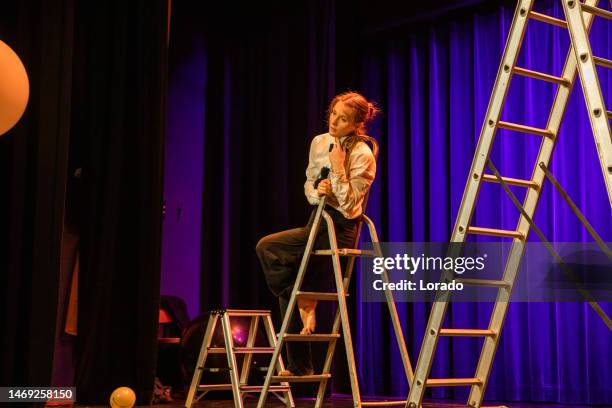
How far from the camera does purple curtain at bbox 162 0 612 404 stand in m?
4.97

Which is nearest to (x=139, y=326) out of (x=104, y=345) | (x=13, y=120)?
(x=104, y=345)

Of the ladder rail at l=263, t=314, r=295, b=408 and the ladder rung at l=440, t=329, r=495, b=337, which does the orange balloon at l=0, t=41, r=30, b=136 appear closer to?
the ladder rail at l=263, t=314, r=295, b=408

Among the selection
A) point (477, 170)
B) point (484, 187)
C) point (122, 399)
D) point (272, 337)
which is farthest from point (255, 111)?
point (477, 170)

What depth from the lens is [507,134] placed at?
17.4 ft

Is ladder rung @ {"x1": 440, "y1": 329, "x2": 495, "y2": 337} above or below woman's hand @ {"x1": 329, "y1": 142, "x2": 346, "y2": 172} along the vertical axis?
below

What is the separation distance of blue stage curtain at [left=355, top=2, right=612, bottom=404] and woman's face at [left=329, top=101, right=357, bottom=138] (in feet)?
6.78

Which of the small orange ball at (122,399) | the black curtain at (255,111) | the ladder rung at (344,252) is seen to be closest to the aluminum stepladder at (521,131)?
the ladder rung at (344,252)

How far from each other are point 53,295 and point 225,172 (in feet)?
7.94

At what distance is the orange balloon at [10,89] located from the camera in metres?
3.27

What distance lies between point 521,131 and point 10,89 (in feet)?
6.91

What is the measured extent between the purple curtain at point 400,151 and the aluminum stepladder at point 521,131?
2.22 meters

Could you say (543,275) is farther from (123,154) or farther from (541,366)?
(123,154)

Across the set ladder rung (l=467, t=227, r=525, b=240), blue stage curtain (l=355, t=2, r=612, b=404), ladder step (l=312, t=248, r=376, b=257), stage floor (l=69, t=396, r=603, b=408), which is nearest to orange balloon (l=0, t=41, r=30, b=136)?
ladder step (l=312, t=248, r=376, b=257)

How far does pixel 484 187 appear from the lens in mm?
5383
